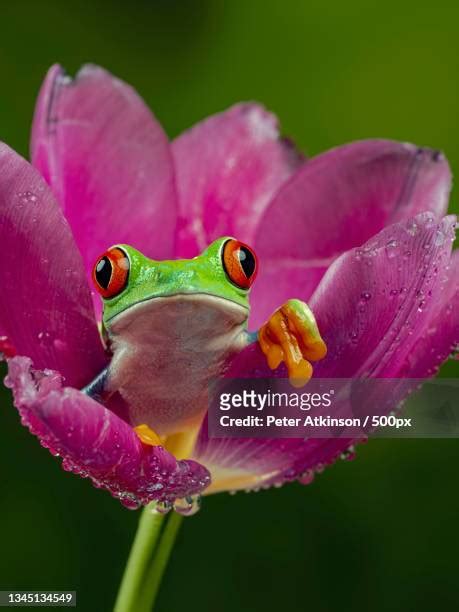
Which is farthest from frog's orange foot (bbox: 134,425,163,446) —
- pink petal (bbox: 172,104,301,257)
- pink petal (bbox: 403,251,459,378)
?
pink petal (bbox: 172,104,301,257)

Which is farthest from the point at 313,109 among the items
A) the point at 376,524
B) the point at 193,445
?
the point at 193,445

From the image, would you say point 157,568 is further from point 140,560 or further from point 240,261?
point 240,261

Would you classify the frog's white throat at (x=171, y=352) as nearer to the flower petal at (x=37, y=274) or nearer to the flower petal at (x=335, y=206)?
the flower petal at (x=37, y=274)

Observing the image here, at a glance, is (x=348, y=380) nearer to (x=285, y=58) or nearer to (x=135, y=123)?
(x=135, y=123)

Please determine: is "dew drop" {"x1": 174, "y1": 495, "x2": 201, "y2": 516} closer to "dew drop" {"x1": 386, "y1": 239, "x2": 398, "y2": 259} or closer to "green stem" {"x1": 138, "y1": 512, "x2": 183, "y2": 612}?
"green stem" {"x1": 138, "y1": 512, "x2": 183, "y2": 612}

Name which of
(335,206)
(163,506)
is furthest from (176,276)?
(335,206)

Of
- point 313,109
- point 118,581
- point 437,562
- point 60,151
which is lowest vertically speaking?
point 118,581
